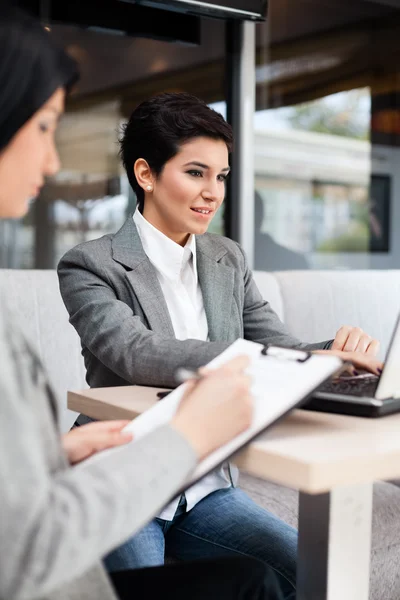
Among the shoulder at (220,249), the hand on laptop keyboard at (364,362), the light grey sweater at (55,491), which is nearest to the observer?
the light grey sweater at (55,491)

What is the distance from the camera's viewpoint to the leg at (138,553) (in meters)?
1.33

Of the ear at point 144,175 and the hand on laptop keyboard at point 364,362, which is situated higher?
the ear at point 144,175

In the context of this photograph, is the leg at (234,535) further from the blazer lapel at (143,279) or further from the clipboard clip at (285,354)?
the clipboard clip at (285,354)

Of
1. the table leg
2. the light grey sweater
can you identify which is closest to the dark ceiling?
the table leg

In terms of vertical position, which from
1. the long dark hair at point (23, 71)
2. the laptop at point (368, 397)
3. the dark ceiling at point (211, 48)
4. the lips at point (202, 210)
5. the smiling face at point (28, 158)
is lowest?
the laptop at point (368, 397)

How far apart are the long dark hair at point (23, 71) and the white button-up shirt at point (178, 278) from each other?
0.85 meters

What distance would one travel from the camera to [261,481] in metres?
2.20

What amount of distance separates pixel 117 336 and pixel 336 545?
572 millimetres

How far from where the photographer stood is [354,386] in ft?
4.03

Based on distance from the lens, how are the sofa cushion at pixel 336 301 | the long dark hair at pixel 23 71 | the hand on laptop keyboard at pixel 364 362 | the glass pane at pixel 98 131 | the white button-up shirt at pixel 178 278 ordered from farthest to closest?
the glass pane at pixel 98 131 < the sofa cushion at pixel 336 301 < the white button-up shirt at pixel 178 278 < the hand on laptop keyboard at pixel 364 362 < the long dark hair at pixel 23 71

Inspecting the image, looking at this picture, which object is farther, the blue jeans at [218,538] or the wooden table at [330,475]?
the blue jeans at [218,538]

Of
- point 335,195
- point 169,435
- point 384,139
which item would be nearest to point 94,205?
point 335,195

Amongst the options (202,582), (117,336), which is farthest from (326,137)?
(202,582)

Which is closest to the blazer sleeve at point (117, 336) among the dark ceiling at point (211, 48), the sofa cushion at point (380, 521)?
the sofa cushion at point (380, 521)
